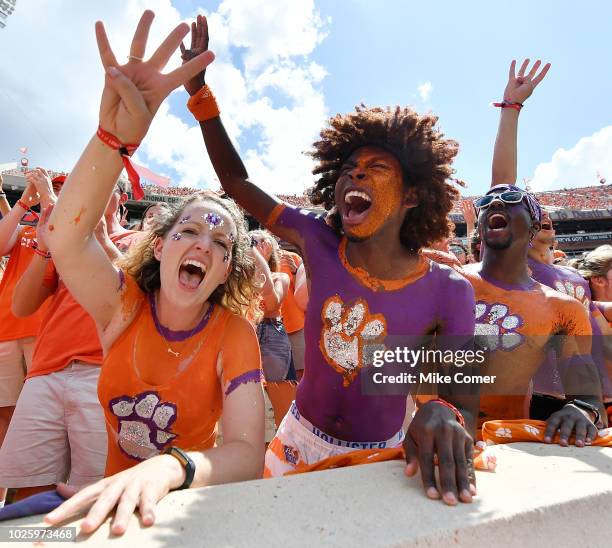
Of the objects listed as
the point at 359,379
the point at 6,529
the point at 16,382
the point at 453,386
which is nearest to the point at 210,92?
the point at 359,379

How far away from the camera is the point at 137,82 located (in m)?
1.40

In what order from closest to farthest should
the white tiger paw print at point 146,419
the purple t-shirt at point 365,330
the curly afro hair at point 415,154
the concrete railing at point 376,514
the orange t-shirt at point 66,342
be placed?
the concrete railing at point 376,514
the white tiger paw print at point 146,419
the purple t-shirt at point 365,330
the curly afro hair at point 415,154
the orange t-shirt at point 66,342

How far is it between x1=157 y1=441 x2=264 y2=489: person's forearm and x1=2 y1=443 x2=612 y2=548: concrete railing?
80 mm

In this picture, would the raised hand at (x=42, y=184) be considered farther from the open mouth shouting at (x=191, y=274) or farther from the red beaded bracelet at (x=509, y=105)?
the red beaded bracelet at (x=509, y=105)

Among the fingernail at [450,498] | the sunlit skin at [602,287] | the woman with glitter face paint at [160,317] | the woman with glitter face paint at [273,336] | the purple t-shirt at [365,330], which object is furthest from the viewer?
the sunlit skin at [602,287]

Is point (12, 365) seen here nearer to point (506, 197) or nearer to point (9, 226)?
point (9, 226)

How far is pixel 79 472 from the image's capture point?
2.28 meters

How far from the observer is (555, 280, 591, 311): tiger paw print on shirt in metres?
3.09

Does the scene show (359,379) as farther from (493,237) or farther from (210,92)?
(210,92)

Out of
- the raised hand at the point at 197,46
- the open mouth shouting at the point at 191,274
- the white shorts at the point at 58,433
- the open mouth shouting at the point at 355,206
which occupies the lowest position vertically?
the white shorts at the point at 58,433

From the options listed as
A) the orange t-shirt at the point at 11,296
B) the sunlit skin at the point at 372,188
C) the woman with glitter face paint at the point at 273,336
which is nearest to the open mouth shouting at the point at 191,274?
the sunlit skin at the point at 372,188

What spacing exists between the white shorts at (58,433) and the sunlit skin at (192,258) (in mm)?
948

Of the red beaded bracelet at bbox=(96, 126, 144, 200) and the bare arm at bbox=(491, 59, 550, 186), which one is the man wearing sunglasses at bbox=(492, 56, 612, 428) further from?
the red beaded bracelet at bbox=(96, 126, 144, 200)

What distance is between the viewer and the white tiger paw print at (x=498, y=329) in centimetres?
218
